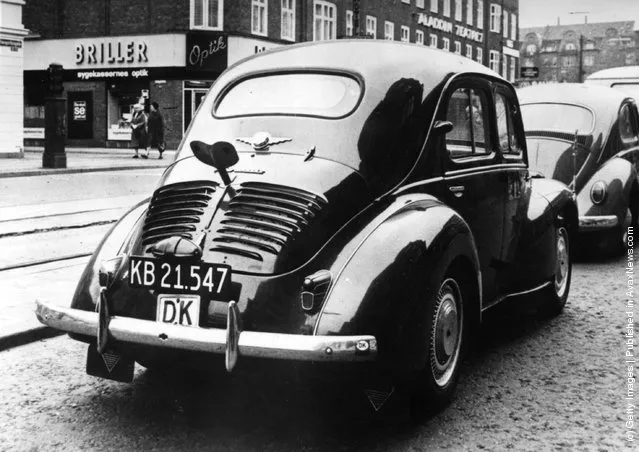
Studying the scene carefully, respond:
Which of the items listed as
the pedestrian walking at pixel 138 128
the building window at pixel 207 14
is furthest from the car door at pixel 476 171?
the building window at pixel 207 14

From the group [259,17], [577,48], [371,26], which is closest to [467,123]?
[259,17]

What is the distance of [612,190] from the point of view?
855 centimetres

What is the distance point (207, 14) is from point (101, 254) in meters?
31.5

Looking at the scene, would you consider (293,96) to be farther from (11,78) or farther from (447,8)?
(447,8)

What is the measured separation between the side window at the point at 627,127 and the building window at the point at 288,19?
2830 cm

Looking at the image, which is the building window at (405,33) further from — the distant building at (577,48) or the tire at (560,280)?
the distant building at (577,48)

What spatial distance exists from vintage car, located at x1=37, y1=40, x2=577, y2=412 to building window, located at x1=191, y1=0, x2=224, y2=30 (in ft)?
100

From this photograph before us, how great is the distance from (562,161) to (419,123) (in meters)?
5.05

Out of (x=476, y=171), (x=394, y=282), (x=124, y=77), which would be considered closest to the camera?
(x=394, y=282)

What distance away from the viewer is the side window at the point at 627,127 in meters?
9.65

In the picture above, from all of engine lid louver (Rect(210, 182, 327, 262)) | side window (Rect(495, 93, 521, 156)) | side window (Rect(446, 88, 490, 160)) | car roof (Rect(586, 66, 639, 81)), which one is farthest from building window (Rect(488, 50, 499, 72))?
engine lid louver (Rect(210, 182, 327, 262))

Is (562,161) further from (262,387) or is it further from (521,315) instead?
(262,387)

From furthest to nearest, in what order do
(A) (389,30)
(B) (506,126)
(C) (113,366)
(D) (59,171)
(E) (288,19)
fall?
(A) (389,30) < (E) (288,19) < (D) (59,171) < (B) (506,126) < (C) (113,366)

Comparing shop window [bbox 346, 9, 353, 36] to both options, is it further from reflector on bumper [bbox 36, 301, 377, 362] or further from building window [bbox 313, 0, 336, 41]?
reflector on bumper [bbox 36, 301, 377, 362]
